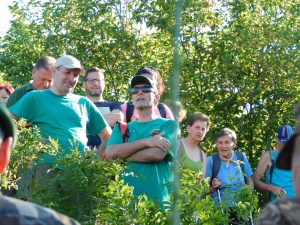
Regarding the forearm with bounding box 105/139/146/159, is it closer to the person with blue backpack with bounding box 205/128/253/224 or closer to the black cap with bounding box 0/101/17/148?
the person with blue backpack with bounding box 205/128/253/224

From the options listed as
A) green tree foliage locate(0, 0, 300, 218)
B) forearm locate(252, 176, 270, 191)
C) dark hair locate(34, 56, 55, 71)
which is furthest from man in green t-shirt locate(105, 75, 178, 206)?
green tree foliage locate(0, 0, 300, 218)

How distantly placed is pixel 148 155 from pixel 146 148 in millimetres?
65

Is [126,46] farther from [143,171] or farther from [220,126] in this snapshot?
[143,171]

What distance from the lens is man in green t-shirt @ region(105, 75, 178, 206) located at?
243 inches

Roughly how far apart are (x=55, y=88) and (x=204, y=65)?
6.88 meters

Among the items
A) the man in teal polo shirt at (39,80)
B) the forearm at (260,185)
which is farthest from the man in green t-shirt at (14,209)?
the forearm at (260,185)

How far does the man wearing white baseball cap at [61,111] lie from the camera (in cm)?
631

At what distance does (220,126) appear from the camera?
12.7 m

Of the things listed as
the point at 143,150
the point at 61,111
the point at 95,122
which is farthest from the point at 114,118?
the point at 143,150

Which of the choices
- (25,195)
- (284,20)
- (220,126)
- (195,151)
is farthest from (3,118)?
(284,20)

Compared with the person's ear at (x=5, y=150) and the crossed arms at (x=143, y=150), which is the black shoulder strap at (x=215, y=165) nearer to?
the crossed arms at (x=143, y=150)

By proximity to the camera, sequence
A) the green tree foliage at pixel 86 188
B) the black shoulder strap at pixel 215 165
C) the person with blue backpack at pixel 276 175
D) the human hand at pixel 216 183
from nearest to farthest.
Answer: the green tree foliage at pixel 86 188, the human hand at pixel 216 183, the black shoulder strap at pixel 215 165, the person with blue backpack at pixel 276 175

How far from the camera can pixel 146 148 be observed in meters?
6.23

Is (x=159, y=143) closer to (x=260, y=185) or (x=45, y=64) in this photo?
(x=45, y=64)
